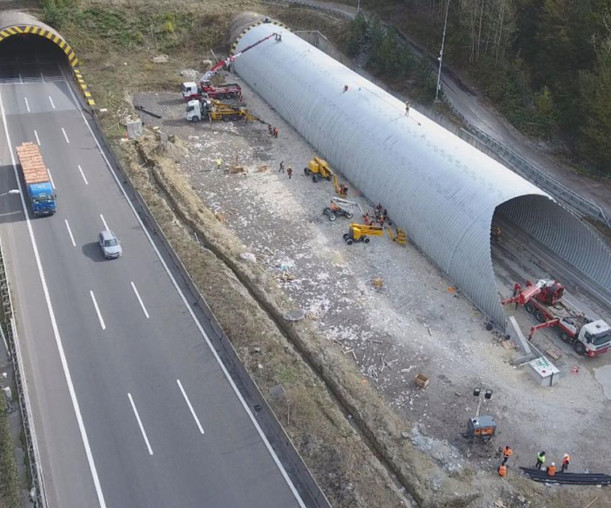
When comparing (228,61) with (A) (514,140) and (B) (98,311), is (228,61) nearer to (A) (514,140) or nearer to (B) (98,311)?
(A) (514,140)

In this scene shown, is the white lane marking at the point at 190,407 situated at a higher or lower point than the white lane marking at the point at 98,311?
lower

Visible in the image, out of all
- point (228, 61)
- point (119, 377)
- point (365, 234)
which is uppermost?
point (228, 61)

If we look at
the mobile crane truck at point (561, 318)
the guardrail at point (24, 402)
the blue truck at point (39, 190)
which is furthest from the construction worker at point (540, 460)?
the blue truck at point (39, 190)

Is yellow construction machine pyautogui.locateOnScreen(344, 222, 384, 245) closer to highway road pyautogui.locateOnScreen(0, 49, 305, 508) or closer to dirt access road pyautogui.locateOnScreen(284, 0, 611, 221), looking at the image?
highway road pyautogui.locateOnScreen(0, 49, 305, 508)

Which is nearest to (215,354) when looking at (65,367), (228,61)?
(65,367)

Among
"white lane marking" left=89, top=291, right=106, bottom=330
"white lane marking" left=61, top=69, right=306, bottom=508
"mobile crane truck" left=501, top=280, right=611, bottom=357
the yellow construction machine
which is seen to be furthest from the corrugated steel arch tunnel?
"white lane marking" left=89, top=291, right=106, bottom=330

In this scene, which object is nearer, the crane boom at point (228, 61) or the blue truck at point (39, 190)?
the blue truck at point (39, 190)

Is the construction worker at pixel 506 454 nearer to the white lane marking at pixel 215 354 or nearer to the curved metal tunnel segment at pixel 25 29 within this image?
the white lane marking at pixel 215 354
